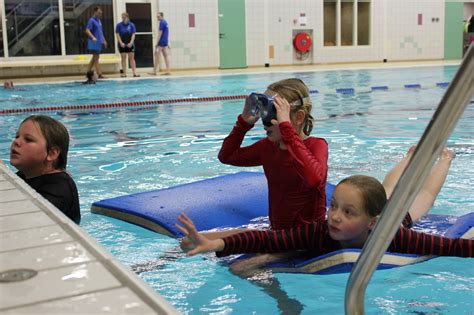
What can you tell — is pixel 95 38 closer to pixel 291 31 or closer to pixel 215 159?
pixel 291 31

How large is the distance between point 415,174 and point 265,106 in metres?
1.61

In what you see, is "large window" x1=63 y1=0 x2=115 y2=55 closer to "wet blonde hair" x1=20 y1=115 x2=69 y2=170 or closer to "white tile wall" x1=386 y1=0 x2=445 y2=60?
"white tile wall" x1=386 y1=0 x2=445 y2=60

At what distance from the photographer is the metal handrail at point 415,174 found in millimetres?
1215

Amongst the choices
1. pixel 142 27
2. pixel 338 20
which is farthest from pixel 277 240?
pixel 338 20

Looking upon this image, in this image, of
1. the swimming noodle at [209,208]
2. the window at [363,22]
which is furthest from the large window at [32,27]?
the swimming noodle at [209,208]

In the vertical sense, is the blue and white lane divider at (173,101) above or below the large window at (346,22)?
below

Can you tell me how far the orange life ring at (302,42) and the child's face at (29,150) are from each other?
64.1 ft

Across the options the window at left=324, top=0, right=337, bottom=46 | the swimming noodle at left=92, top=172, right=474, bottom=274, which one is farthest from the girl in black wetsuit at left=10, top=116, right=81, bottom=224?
the window at left=324, top=0, right=337, bottom=46

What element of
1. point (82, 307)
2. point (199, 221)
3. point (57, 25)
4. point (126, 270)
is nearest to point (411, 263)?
point (199, 221)

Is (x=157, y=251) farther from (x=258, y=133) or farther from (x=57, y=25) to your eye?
(x=57, y=25)

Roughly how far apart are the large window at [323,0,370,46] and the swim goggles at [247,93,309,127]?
20.7m

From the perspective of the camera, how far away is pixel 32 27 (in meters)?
18.5

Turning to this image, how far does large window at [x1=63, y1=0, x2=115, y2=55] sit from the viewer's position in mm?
18688

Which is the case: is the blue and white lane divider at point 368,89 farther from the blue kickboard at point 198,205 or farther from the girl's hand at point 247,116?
the girl's hand at point 247,116
